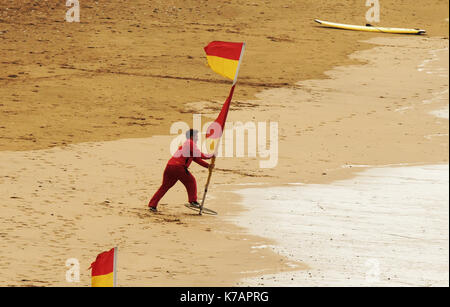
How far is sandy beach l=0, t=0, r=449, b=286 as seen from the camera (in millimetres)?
11469

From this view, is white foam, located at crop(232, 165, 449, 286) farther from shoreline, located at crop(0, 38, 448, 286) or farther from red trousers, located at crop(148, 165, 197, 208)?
red trousers, located at crop(148, 165, 197, 208)

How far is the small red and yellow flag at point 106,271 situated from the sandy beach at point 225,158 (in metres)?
2.59

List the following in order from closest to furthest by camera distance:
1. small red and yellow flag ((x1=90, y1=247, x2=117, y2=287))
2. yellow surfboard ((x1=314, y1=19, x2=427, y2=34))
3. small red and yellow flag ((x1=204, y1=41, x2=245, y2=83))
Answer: small red and yellow flag ((x1=90, y1=247, x2=117, y2=287)) → small red and yellow flag ((x1=204, y1=41, x2=245, y2=83)) → yellow surfboard ((x1=314, y1=19, x2=427, y2=34))

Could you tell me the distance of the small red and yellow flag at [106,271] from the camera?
7266 mm

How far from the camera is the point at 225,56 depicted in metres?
13.5

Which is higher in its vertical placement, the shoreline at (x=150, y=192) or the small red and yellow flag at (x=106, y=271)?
the small red and yellow flag at (x=106, y=271)

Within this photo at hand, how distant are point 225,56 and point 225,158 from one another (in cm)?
394

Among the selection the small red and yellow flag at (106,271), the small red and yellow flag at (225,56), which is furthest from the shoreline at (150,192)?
the small red and yellow flag at (106,271)

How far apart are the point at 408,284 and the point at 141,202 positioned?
4474mm

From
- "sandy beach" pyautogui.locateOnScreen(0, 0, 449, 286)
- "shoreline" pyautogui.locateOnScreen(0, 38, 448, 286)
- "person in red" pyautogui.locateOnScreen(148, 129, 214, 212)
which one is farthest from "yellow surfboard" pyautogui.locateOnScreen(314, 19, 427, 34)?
"person in red" pyautogui.locateOnScreen(148, 129, 214, 212)

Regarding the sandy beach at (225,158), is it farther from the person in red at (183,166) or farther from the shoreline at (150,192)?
the person in red at (183,166)

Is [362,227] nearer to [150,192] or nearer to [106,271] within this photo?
[150,192]

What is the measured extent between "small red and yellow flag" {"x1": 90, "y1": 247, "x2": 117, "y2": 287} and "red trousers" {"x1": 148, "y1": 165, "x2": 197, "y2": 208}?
5.75 m
